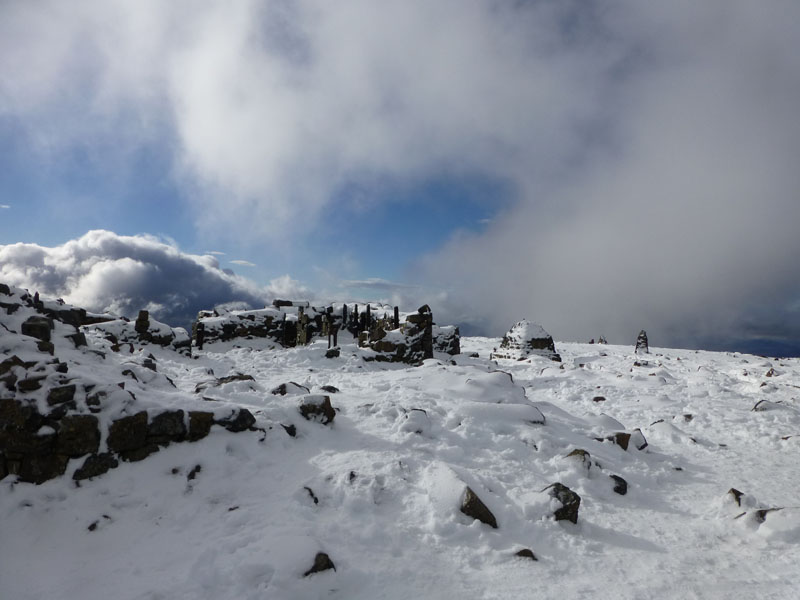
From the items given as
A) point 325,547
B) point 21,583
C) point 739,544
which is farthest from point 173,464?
point 739,544

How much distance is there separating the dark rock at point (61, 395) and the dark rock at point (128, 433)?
2.83 ft

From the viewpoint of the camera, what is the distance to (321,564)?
425cm

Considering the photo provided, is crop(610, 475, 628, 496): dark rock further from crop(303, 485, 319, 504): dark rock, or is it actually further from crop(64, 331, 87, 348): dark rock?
crop(64, 331, 87, 348): dark rock

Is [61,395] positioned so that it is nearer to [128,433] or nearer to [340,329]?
[128,433]

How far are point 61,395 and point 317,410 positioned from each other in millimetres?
4238

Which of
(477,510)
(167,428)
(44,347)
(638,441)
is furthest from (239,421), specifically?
(638,441)

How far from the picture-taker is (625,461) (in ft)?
27.1

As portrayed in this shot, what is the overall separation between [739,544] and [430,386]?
7.29 m

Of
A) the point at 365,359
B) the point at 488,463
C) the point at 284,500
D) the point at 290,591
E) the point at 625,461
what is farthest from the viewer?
the point at 365,359

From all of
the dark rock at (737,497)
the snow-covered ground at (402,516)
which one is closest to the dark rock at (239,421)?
the snow-covered ground at (402,516)

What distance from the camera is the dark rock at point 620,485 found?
684 centimetres

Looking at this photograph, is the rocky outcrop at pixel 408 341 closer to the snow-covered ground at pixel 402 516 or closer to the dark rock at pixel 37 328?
the snow-covered ground at pixel 402 516

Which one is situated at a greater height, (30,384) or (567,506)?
(30,384)

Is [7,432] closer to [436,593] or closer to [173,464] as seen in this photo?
[173,464]
